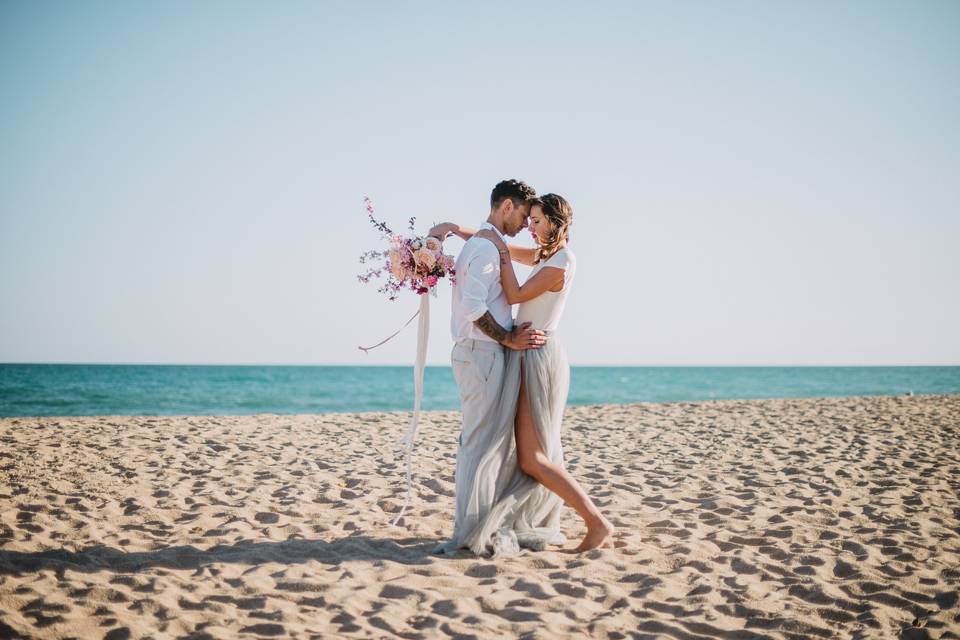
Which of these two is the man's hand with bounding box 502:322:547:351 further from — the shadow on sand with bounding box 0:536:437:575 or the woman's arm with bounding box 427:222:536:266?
the shadow on sand with bounding box 0:536:437:575

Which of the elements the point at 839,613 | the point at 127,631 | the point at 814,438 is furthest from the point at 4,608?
the point at 814,438

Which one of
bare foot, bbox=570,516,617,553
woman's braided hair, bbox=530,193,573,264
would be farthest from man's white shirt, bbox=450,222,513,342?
bare foot, bbox=570,516,617,553

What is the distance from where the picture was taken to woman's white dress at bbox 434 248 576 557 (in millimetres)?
4398

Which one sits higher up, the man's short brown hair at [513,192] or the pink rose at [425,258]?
the man's short brown hair at [513,192]

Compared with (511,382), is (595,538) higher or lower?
lower

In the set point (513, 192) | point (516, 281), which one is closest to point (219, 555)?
point (516, 281)

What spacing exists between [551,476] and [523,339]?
3.06 feet

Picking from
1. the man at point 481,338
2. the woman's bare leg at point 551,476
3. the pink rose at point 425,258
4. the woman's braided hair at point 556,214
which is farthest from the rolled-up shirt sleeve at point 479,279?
the woman's bare leg at point 551,476

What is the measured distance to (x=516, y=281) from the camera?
175 inches

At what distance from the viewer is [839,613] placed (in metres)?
3.53

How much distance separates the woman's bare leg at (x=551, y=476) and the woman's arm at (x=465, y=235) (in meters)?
0.95

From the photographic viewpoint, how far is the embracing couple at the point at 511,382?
4.40 meters

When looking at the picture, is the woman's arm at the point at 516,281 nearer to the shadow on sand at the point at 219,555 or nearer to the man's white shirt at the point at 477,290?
the man's white shirt at the point at 477,290

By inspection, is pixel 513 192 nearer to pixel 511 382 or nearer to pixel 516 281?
pixel 516 281
